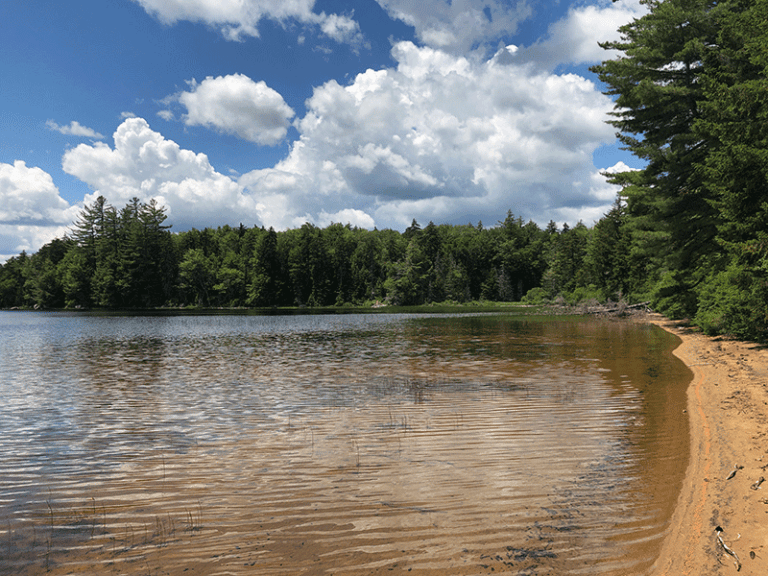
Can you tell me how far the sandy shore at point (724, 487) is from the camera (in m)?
5.14

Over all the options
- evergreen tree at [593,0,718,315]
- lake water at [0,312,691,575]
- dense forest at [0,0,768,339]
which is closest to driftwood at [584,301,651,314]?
dense forest at [0,0,768,339]

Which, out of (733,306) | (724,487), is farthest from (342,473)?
(733,306)

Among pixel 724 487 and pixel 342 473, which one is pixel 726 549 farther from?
pixel 342 473

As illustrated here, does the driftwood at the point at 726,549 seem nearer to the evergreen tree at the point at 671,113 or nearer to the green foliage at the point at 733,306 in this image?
the green foliage at the point at 733,306

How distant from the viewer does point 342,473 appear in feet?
27.0

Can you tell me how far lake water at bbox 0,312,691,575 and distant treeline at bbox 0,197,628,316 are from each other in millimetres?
107639

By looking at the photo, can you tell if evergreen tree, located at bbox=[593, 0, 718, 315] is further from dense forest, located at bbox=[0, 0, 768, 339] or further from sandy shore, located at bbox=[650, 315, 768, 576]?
sandy shore, located at bbox=[650, 315, 768, 576]

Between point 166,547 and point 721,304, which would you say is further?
point 721,304

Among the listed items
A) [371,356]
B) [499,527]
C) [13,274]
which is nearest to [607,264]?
[371,356]

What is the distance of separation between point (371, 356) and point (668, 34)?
26677 millimetres

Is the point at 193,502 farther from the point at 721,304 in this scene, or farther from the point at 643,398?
the point at 721,304

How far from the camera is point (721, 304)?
2494cm

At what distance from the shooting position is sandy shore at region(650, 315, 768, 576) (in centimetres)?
514

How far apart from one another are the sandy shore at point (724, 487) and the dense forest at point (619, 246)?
24.8ft
